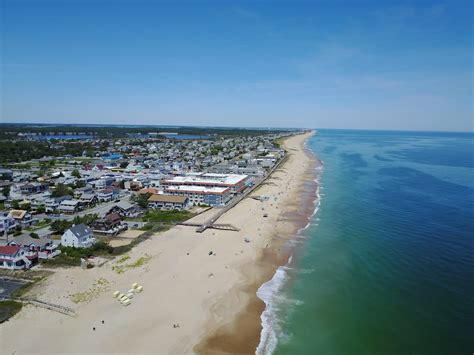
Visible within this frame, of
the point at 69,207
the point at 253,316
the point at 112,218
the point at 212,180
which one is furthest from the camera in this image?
the point at 212,180

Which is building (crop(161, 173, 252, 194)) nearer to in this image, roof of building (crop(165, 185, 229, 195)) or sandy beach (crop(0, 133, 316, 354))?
roof of building (crop(165, 185, 229, 195))

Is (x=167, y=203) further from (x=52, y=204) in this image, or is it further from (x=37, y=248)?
(x=37, y=248)

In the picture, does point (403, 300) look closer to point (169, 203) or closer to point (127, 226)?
point (127, 226)

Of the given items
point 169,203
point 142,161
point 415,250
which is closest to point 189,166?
point 142,161

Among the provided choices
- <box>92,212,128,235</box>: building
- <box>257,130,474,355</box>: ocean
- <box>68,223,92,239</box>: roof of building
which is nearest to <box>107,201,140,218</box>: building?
<box>92,212,128,235</box>: building

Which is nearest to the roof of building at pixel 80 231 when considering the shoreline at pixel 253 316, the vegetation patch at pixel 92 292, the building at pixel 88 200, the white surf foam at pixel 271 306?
the vegetation patch at pixel 92 292

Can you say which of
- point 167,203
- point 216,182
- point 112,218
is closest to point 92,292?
point 112,218

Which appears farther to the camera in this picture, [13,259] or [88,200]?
[88,200]
